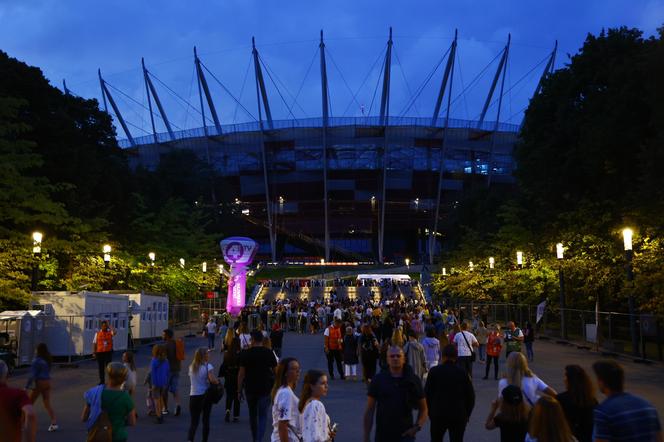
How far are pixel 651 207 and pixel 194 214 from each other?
43473mm

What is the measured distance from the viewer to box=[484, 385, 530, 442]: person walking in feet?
21.3

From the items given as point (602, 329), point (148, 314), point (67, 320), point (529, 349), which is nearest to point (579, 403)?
point (529, 349)

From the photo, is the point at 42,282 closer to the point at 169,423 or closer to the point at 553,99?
the point at 169,423

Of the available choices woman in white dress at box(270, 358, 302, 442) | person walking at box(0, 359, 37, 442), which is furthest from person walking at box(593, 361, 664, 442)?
person walking at box(0, 359, 37, 442)

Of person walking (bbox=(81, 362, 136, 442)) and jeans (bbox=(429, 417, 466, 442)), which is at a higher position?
person walking (bbox=(81, 362, 136, 442))

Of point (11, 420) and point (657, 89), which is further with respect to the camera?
point (657, 89)

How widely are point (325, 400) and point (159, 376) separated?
147 inches

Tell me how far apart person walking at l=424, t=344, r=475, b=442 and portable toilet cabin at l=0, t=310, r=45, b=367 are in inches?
678

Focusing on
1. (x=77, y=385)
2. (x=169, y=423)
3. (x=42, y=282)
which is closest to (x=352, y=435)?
(x=169, y=423)

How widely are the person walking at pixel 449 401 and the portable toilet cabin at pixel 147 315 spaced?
22.4 m

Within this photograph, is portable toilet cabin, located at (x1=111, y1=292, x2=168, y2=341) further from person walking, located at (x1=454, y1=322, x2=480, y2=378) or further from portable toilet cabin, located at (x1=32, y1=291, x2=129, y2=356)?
person walking, located at (x1=454, y1=322, x2=480, y2=378)

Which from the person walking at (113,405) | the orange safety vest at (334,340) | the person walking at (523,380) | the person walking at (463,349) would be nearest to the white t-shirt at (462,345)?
the person walking at (463,349)

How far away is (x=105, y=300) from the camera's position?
25.4m

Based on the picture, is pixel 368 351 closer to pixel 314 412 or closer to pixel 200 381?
pixel 200 381
